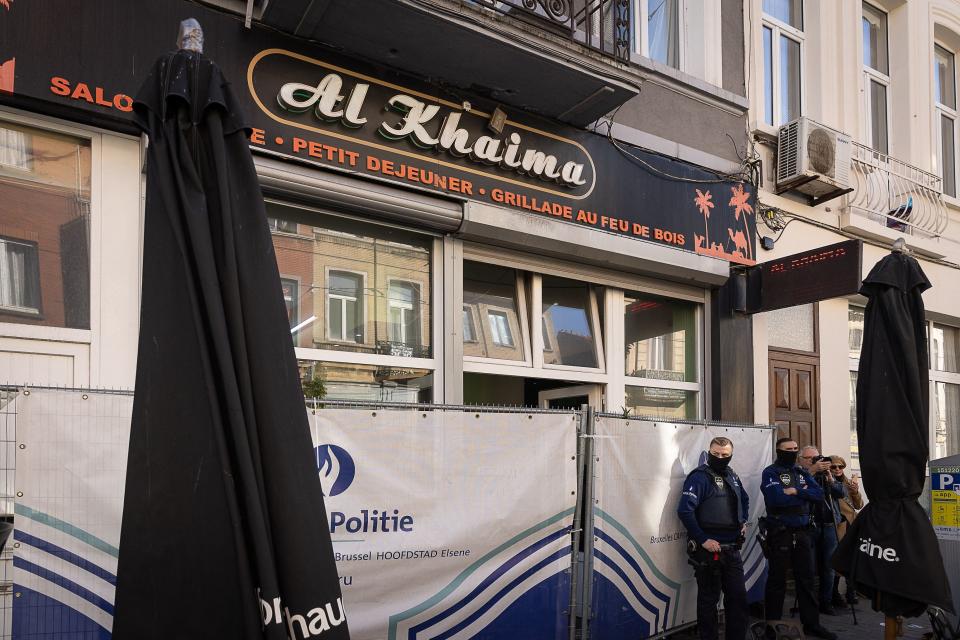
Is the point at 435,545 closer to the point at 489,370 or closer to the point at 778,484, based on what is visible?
the point at 489,370

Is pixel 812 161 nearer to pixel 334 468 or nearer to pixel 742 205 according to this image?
pixel 742 205

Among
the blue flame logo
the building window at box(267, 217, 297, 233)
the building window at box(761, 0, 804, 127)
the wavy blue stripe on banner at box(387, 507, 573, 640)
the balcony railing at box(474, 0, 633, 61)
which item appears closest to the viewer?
the blue flame logo

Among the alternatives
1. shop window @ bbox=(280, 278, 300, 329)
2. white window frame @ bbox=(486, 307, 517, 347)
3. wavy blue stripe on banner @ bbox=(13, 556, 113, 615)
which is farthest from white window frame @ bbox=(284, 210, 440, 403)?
wavy blue stripe on banner @ bbox=(13, 556, 113, 615)

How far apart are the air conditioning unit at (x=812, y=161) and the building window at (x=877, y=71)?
2.76 metres

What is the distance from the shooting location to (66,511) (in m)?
4.07

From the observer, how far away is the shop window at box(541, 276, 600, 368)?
8.73 m

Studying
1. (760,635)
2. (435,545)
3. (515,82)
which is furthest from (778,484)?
(515,82)

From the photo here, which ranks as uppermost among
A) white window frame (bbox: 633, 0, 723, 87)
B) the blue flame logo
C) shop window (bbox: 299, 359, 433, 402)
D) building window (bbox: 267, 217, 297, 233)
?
white window frame (bbox: 633, 0, 723, 87)

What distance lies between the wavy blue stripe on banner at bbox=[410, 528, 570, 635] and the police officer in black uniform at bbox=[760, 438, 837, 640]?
264cm

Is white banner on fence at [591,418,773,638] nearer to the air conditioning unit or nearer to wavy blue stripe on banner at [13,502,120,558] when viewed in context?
wavy blue stripe on banner at [13,502,120,558]

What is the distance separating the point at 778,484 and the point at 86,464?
226 inches

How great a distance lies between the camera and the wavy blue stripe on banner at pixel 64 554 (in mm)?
3930

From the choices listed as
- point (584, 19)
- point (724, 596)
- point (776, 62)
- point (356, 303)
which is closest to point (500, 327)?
point (356, 303)

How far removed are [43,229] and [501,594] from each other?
3.92 meters
